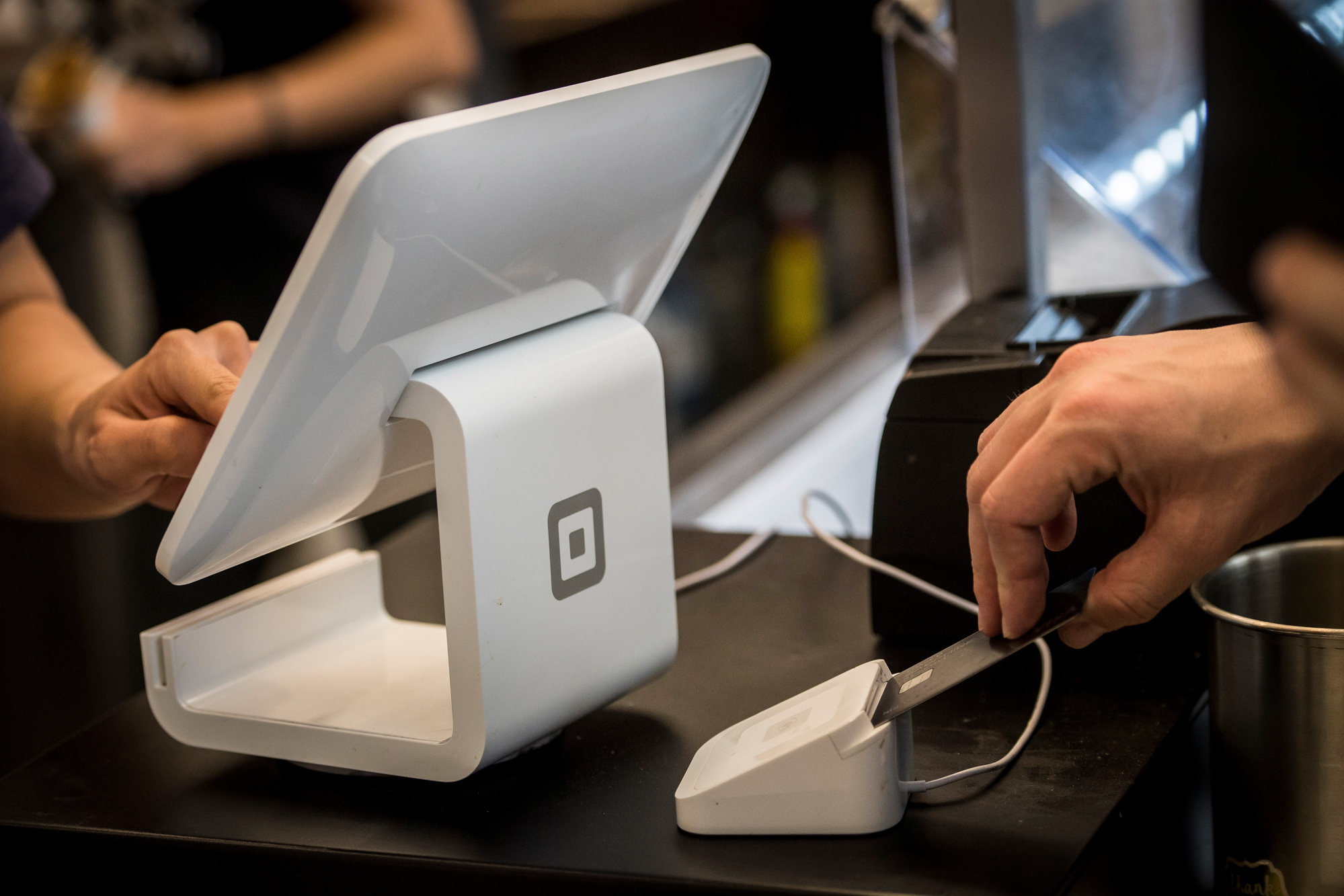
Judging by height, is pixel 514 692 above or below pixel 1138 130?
below

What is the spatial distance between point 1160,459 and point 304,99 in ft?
3.81

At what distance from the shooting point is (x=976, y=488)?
517 millimetres

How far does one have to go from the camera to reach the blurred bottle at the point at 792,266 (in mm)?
2570

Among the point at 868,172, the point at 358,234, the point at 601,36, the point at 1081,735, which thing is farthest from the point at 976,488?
the point at 868,172

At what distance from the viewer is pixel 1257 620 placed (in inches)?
22.5

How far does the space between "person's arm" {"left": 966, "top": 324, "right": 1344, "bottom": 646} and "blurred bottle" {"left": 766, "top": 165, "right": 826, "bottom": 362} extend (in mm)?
2099

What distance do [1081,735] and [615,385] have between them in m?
0.26

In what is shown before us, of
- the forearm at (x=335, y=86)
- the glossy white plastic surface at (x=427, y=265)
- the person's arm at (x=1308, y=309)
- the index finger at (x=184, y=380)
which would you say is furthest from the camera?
the forearm at (x=335, y=86)

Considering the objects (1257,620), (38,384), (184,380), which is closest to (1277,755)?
(1257,620)

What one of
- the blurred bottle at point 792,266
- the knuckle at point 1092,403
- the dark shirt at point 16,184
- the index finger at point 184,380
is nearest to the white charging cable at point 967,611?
the knuckle at point 1092,403

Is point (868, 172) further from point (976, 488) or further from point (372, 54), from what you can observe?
point (976, 488)

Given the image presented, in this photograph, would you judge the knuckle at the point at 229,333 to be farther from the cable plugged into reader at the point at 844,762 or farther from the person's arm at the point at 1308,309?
the person's arm at the point at 1308,309

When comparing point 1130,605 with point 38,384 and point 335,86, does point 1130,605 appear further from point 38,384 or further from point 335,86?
point 335,86

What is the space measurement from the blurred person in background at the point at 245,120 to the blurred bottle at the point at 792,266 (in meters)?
1.15
